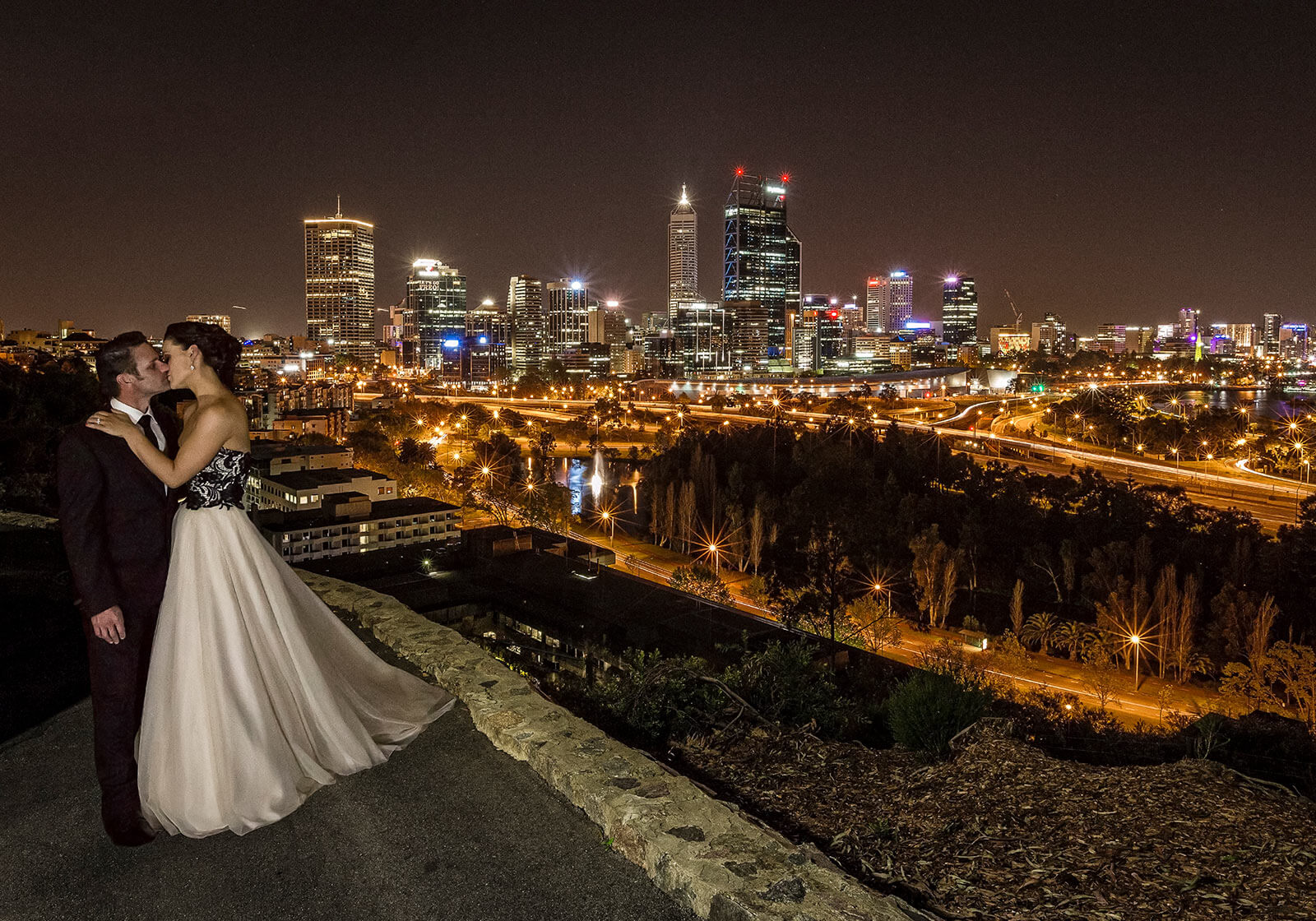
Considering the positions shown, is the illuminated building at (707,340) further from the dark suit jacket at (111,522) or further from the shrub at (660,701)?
the dark suit jacket at (111,522)

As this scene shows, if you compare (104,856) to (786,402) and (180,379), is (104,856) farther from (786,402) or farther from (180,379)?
(786,402)

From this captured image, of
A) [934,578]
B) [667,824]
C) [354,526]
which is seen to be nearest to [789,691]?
[667,824]

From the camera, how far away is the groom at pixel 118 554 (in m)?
2.79

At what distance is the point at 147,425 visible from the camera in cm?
305

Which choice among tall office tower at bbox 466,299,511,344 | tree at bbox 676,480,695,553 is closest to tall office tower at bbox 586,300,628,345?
tall office tower at bbox 466,299,511,344

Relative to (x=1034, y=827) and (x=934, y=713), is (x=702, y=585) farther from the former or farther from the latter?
(x=1034, y=827)

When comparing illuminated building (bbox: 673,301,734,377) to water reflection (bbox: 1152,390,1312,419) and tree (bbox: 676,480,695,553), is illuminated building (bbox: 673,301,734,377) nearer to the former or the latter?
water reflection (bbox: 1152,390,1312,419)

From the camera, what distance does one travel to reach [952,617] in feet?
90.8

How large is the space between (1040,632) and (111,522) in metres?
25.2

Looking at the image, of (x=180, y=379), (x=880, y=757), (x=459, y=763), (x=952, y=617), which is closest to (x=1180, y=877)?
(x=880, y=757)

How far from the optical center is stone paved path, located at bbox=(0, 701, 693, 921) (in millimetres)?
2543

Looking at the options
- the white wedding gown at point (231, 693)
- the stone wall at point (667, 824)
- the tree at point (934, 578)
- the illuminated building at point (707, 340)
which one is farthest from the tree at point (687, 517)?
the illuminated building at point (707, 340)

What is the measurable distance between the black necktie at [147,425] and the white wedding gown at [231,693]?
21cm

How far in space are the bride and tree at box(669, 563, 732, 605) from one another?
69.0 feet
